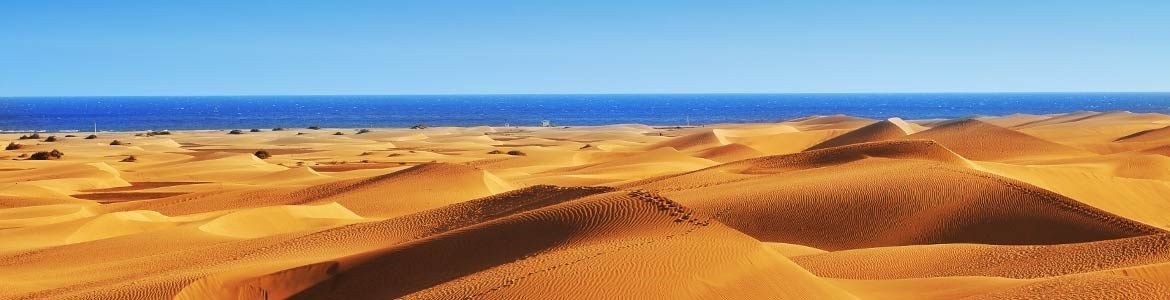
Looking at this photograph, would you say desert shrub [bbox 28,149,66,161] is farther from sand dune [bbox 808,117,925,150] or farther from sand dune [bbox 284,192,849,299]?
sand dune [bbox 284,192,849,299]

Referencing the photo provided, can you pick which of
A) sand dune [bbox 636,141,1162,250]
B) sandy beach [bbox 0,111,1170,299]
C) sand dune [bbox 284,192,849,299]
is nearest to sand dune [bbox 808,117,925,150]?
sandy beach [bbox 0,111,1170,299]

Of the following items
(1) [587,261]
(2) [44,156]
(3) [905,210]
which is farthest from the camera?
(2) [44,156]

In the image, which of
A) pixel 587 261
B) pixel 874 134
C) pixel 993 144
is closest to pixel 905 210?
pixel 587 261

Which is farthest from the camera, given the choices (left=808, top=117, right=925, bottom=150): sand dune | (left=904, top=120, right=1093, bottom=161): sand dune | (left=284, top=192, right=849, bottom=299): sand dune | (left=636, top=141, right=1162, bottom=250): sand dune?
(left=808, top=117, right=925, bottom=150): sand dune

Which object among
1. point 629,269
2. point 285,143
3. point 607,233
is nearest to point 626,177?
point 607,233

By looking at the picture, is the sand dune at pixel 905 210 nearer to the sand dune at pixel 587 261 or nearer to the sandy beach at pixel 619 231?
the sandy beach at pixel 619 231

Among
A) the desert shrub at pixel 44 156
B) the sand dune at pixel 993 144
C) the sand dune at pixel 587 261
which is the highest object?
the sand dune at pixel 587 261

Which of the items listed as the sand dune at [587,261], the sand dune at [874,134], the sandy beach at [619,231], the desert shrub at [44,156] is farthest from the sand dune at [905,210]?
the desert shrub at [44,156]

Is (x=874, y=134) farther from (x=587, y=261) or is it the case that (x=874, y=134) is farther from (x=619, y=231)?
(x=587, y=261)
